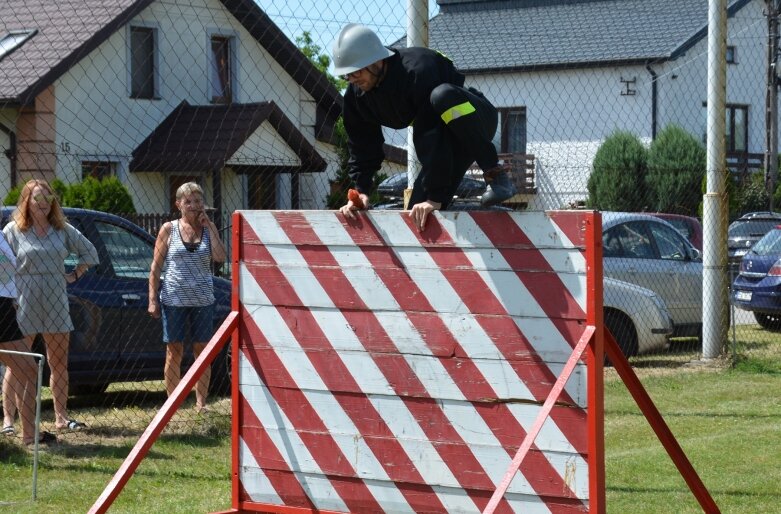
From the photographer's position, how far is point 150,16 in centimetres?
2542

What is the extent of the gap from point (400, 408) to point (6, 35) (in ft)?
73.0

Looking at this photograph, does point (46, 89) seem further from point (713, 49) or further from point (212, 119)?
point (713, 49)

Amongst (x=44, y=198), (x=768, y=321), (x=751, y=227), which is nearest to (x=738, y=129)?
(x=751, y=227)

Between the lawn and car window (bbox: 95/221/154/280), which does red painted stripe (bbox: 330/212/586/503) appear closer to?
the lawn

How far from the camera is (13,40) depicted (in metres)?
25.4

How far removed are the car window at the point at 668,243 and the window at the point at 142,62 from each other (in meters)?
13.3

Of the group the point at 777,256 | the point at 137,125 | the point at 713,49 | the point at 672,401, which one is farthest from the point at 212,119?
the point at 672,401

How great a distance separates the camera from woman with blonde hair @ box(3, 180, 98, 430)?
8.74m

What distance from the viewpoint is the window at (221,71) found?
25.2m

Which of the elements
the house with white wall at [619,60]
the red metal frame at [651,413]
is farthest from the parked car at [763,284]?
the house with white wall at [619,60]

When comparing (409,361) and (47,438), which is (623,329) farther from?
(409,361)

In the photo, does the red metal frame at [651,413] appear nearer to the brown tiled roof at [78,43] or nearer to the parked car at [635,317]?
the parked car at [635,317]

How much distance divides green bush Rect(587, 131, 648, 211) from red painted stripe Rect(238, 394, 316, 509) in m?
18.0

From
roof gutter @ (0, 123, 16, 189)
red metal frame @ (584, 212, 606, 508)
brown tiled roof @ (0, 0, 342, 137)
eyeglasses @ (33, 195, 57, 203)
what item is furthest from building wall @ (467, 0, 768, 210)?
red metal frame @ (584, 212, 606, 508)
